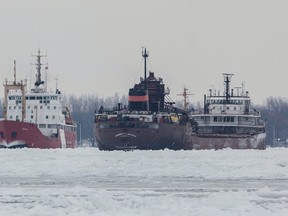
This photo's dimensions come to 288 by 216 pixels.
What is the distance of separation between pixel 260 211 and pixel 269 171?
17.6 metres

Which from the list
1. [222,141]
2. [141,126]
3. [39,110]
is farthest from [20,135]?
[222,141]

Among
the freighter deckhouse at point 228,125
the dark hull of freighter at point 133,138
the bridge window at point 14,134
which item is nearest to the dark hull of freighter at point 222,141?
the freighter deckhouse at point 228,125

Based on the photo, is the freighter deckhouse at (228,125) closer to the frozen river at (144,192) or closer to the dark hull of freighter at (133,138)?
the dark hull of freighter at (133,138)

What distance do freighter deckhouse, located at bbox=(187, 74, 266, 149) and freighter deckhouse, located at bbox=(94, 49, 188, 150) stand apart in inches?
303

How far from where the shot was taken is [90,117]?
607 feet

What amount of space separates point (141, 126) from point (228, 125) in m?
25.3

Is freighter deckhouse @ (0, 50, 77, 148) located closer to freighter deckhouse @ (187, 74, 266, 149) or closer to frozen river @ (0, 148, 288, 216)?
freighter deckhouse @ (187, 74, 266, 149)

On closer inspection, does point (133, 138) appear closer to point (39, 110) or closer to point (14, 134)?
point (14, 134)

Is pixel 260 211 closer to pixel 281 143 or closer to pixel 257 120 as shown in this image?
pixel 257 120

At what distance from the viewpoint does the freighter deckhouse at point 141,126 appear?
81875mm

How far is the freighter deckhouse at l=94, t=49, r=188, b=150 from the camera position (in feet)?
269

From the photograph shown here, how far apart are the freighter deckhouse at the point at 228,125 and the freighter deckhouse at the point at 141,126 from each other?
25.3 feet

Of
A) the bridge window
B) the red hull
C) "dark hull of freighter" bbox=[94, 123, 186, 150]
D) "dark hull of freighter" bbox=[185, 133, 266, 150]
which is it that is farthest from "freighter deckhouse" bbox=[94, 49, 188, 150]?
the bridge window

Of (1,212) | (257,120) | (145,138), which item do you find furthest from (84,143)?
(1,212)
